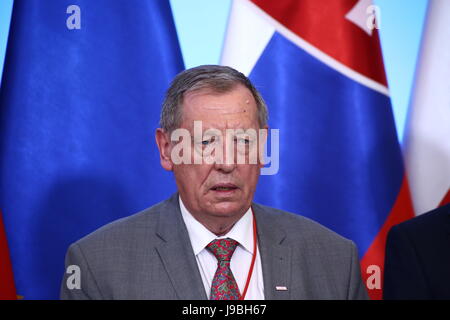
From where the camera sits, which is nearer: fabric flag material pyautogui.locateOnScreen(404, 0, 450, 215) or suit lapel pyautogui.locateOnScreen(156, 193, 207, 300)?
suit lapel pyautogui.locateOnScreen(156, 193, 207, 300)

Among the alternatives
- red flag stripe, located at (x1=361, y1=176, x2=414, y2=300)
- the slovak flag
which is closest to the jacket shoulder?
the slovak flag

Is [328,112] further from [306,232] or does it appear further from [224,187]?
[224,187]

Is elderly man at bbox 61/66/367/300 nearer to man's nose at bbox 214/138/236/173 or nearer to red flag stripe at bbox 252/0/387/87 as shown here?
man's nose at bbox 214/138/236/173

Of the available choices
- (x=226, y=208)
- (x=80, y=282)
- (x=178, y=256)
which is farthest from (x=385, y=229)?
(x=80, y=282)

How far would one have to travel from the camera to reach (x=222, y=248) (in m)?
2.16

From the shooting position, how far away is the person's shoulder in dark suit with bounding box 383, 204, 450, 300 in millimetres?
2082

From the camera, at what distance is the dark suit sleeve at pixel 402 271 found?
2.09 m

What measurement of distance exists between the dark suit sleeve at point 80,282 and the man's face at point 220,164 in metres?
0.43

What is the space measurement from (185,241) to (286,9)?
1380 mm

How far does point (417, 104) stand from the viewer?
2.99m

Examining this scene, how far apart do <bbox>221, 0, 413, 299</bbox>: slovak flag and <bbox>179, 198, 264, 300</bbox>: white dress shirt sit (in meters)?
0.78

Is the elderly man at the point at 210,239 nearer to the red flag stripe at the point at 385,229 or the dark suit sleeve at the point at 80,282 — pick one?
the dark suit sleeve at the point at 80,282

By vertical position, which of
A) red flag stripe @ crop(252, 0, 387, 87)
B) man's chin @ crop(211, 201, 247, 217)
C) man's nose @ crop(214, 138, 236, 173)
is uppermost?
red flag stripe @ crop(252, 0, 387, 87)

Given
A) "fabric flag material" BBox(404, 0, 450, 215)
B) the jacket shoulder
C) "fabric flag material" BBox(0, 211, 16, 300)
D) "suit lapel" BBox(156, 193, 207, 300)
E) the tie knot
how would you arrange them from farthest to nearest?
"fabric flag material" BBox(404, 0, 450, 215)
"fabric flag material" BBox(0, 211, 16, 300)
the jacket shoulder
the tie knot
"suit lapel" BBox(156, 193, 207, 300)
